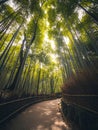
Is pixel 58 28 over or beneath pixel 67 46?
over

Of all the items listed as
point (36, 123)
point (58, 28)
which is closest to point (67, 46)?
point (58, 28)

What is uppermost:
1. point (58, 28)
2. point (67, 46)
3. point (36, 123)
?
point (58, 28)

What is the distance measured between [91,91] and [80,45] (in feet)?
15.4

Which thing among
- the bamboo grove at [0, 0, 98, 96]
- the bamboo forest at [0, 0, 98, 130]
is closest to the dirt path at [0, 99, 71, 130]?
the bamboo forest at [0, 0, 98, 130]

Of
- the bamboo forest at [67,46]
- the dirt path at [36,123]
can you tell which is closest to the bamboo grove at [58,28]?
the bamboo forest at [67,46]

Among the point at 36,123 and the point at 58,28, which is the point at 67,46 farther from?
the point at 36,123

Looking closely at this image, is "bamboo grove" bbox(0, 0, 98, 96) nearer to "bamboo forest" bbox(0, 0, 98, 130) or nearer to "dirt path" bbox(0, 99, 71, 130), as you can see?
"bamboo forest" bbox(0, 0, 98, 130)

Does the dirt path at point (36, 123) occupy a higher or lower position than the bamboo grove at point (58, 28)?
lower

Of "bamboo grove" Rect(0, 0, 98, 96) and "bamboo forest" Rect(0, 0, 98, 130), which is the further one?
"bamboo grove" Rect(0, 0, 98, 96)

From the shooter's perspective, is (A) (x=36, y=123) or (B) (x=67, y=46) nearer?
(A) (x=36, y=123)

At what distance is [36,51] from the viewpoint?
16844 mm

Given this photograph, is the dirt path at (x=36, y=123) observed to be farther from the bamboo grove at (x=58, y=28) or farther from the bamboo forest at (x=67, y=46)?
the bamboo grove at (x=58, y=28)

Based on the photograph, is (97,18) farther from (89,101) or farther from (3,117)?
(3,117)

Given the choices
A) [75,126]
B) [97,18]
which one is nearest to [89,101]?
[75,126]
